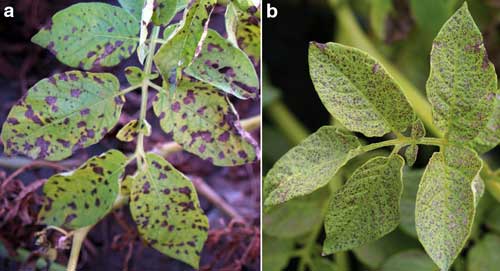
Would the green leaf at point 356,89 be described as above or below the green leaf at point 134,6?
below

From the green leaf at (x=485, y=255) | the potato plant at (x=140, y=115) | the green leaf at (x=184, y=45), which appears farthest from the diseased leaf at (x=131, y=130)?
the green leaf at (x=485, y=255)

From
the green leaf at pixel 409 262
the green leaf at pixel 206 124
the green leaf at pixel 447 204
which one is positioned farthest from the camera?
the green leaf at pixel 409 262

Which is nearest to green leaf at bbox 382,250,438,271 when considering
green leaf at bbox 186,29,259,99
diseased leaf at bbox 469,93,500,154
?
diseased leaf at bbox 469,93,500,154

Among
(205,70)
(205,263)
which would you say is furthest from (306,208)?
(205,70)

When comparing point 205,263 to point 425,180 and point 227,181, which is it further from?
point 425,180

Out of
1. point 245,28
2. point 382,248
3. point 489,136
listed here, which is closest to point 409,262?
point 382,248

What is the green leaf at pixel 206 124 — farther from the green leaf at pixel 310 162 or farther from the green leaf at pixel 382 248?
the green leaf at pixel 382 248

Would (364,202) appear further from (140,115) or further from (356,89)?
(140,115)
